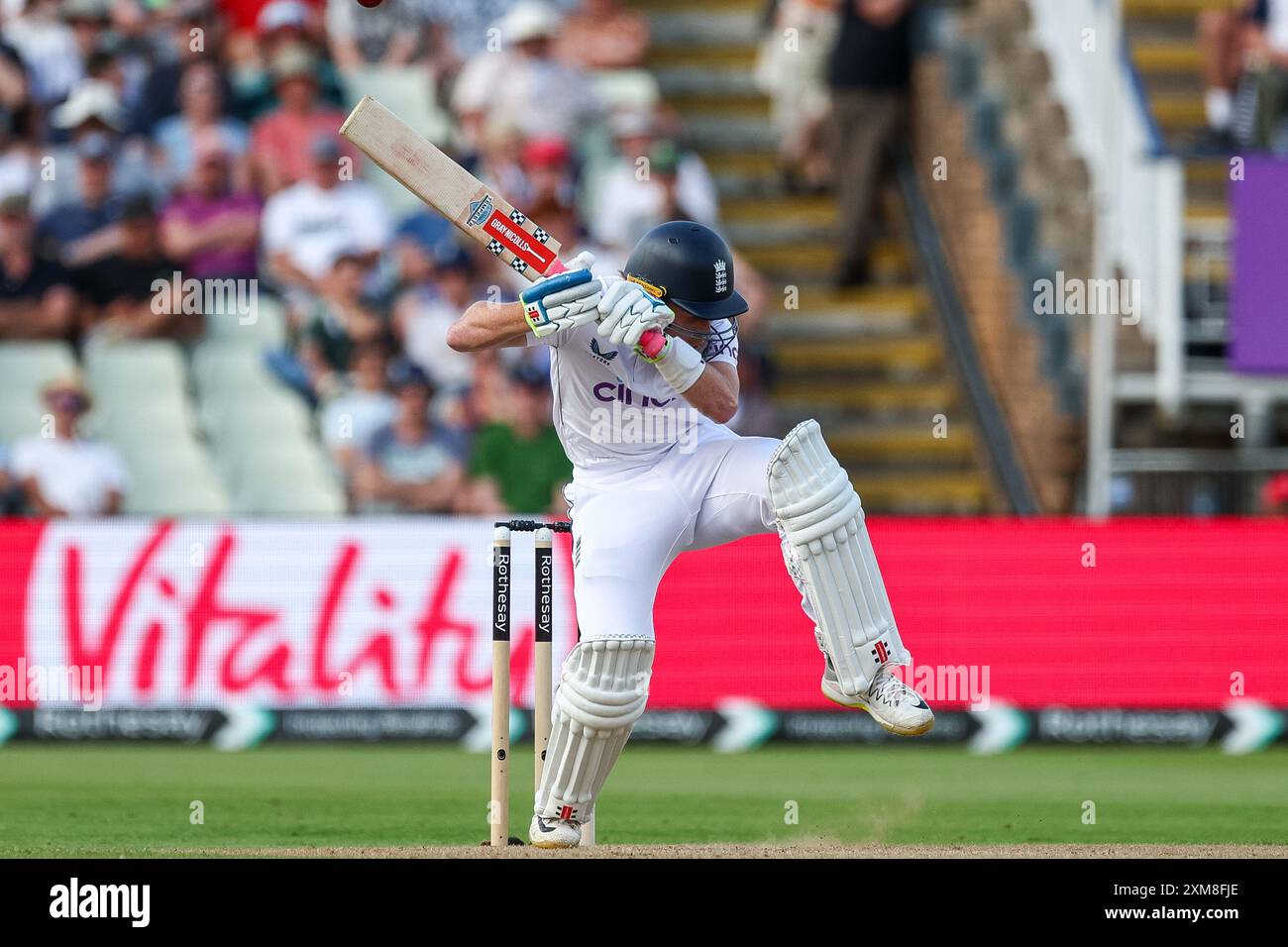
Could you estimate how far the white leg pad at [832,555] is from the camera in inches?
296

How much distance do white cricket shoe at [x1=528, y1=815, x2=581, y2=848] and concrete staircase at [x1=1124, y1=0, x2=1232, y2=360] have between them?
795 centimetres

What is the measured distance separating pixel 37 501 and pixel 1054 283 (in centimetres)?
667

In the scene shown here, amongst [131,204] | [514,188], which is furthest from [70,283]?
[514,188]

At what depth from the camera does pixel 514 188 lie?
1476cm

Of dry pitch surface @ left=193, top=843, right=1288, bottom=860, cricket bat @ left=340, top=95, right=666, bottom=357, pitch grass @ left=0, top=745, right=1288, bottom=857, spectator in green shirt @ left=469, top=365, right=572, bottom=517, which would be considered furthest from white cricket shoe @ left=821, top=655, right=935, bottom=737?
spectator in green shirt @ left=469, top=365, right=572, bottom=517

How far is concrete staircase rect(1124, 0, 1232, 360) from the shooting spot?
47.8ft

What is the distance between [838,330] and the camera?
16016 mm

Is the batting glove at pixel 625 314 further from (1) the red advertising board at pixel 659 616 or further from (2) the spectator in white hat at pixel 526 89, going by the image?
(2) the spectator in white hat at pixel 526 89

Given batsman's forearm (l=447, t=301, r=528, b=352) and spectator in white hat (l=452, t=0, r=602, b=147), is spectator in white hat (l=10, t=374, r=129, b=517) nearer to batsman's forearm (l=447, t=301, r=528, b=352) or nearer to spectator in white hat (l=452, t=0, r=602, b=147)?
spectator in white hat (l=452, t=0, r=602, b=147)

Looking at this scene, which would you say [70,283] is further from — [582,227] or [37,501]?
[582,227]

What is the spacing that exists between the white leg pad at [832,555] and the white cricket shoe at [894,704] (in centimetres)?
4
